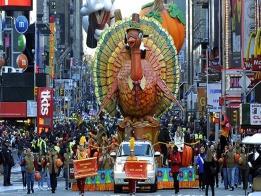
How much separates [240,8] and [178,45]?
13569 mm

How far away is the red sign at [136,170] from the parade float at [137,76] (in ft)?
22.6

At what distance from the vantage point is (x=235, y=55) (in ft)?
254

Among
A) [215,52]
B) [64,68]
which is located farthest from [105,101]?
[64,68]

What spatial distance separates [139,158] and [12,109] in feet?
193

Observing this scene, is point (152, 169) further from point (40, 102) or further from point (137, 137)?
point (40, 102)

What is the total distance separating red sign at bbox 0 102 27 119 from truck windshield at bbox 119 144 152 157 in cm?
5645

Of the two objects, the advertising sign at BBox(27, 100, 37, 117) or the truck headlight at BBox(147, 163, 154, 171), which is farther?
the advertising sign at BBox(27, 100, 37, 117)

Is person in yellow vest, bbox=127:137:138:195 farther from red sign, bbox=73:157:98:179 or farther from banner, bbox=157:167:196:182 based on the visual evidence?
banner, bbox=157:167:196:182

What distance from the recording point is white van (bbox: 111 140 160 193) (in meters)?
31.8

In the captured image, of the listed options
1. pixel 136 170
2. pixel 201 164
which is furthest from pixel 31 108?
pixel 136 170

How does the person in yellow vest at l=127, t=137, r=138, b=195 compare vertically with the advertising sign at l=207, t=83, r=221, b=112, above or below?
below

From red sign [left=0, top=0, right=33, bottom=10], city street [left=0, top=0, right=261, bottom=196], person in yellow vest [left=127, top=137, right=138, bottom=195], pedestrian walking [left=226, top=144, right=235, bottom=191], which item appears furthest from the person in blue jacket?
red sign [left=0, top=0, right=33, bottom=10]

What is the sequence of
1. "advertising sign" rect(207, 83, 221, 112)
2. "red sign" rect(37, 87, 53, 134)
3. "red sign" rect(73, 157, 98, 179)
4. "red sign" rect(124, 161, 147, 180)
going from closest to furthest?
"red sign" rect(73, 157, 98, 179), "red sign" rect(124, 161, 147, 180), "advertising sign" rect(207, 83, 221, 112), "red sign" rect(37, 87, 53, 134)

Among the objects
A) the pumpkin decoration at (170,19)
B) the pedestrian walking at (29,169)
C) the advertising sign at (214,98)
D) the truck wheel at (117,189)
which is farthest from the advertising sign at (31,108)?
the truck wheel at (117,189)
